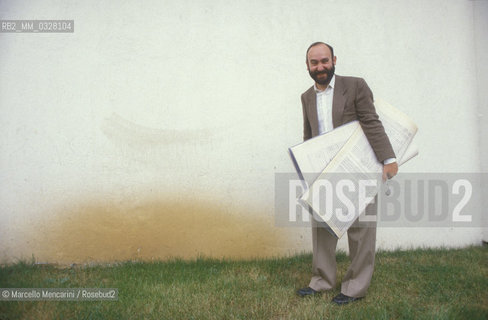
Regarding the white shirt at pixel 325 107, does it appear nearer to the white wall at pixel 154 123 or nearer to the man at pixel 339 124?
the man at pixel 339 124

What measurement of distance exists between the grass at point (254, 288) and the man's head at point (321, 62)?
68.2 inches

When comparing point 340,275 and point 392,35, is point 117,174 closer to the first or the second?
point 340,275

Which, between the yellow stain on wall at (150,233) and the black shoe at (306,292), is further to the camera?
the yellow stain on wall at (150,233)

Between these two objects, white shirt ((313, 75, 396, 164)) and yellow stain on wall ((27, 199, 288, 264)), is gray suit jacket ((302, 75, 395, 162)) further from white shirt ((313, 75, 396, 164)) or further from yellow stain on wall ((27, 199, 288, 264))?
yellow stain on wall ((27, 199, 288, 264))

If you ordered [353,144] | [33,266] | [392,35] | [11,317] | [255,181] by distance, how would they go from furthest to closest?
[392,35] → [255,181] → [33,266] → [353,144] → [11,317]

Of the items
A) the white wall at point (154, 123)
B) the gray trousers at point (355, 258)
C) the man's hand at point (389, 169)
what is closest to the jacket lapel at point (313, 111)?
the man's hand at point (389, 169)

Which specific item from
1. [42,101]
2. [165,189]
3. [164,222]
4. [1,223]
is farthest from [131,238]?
[42,101]

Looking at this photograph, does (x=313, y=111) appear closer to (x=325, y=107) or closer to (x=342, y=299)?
(x=325, y=107)

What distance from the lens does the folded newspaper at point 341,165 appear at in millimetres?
2451

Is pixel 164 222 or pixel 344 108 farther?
pixel 164 222

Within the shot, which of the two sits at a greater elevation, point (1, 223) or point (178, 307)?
point (1, 223)

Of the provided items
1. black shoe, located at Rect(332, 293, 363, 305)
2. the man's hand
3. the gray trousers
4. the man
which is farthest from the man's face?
black shoe, located at Rect(332, 293, 363, 305)

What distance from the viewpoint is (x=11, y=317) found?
7.83 feet

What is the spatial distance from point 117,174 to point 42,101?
1115 mm
